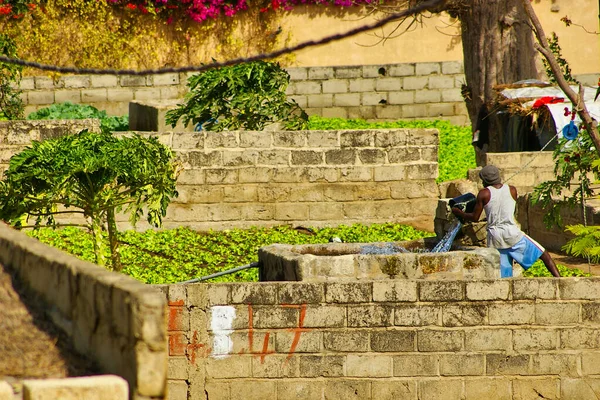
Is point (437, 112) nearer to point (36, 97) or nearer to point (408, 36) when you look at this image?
point (408, 36)

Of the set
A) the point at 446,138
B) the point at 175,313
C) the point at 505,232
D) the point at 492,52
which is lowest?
the point at 175,313

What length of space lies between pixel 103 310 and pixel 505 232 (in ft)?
22.0

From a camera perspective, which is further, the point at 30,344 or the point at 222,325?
the point at 222,325

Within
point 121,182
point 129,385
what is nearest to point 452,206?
point 121,182

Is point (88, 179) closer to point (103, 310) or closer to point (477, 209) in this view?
point (477, 209)

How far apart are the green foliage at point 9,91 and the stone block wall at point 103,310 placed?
46.3 feet

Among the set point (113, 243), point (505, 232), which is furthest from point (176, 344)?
point (505, 232)

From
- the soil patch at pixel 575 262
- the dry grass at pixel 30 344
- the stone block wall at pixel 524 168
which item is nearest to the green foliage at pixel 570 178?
the soil patch at pixel 575 262

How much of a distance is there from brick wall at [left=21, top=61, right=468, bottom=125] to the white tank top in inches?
401

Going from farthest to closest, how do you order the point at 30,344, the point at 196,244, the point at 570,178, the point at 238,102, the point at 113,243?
the point at 238,102, the point at 196,244, the point at 570,178, the point at 113,243, the point at 30,344

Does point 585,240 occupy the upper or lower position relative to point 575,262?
upper

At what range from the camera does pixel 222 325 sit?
32.7 ft

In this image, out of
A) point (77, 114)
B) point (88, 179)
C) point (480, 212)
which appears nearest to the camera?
point (480, 212)

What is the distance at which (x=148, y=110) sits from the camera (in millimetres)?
19578
